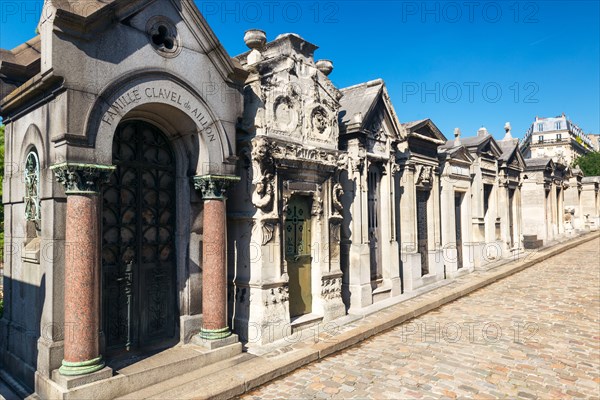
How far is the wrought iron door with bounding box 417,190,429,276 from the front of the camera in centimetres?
1463

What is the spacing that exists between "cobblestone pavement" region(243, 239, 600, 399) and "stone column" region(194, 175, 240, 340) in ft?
4.71

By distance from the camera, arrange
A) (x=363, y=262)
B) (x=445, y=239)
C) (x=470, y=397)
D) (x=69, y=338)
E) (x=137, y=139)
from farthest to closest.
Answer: (x=445, y=239) → (x=363, y=262) → (x=137, y=139) → (x=470, y=397) → (x=69, y=338)

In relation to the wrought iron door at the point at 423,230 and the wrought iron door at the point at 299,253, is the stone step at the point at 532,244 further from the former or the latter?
the wrought iron door at the point at 299,253

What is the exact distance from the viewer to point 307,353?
7.66m

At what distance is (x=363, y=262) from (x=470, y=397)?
509cm

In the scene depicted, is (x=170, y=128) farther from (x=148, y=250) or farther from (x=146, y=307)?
(x=146, y=307)

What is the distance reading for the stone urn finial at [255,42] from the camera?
861cm

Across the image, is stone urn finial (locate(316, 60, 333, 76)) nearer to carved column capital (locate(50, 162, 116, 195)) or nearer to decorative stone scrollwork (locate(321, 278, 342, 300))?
decorative stone scrollwork (locate(321, 278, 342, 300))

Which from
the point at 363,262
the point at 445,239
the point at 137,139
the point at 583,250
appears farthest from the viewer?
the point at 583,250

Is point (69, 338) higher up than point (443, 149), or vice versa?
point (443, 149)

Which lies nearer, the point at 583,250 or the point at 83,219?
the point at 83,219

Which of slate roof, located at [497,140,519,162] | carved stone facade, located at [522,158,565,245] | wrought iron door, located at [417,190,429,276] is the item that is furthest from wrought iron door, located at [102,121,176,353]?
carved stone facade, located at [522,158,565,245]

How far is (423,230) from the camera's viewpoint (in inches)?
583

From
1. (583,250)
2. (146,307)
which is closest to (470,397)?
(146,307)
